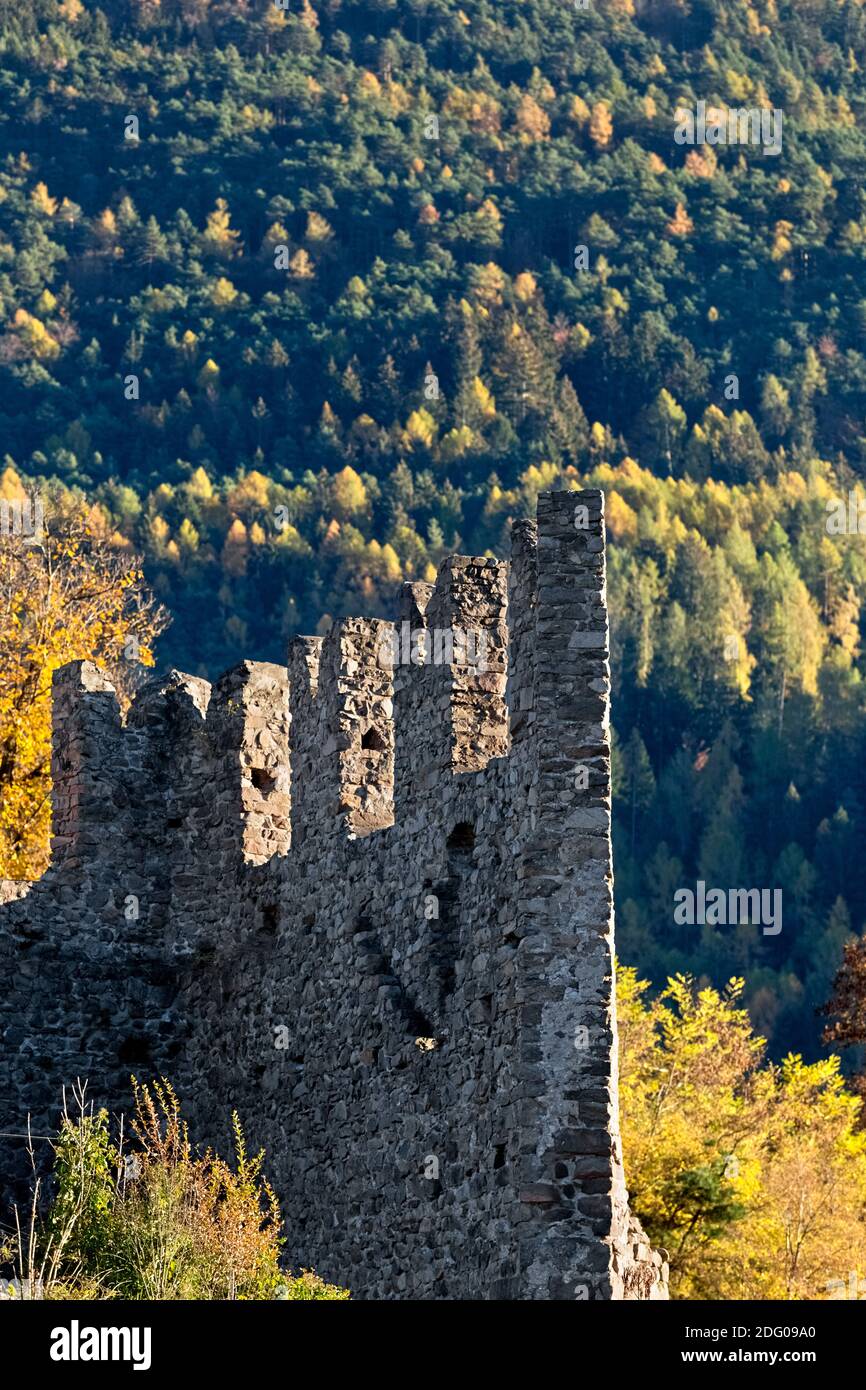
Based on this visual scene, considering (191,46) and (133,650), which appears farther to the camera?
(191,46)

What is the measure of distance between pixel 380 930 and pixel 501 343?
339 feet

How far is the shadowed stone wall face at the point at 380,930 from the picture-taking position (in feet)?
62.4

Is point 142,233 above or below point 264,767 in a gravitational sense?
above

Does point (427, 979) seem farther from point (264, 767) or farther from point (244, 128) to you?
point (244, 128)

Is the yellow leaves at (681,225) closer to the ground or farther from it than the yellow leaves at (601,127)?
closer to the ground

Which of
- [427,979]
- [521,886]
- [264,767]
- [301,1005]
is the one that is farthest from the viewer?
[264,767]

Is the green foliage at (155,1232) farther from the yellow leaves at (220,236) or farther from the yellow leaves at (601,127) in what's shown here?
the yellow leaves at (601,127)

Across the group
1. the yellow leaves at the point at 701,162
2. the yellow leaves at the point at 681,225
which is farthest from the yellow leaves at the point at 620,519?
the yellow leaves at the point at 701,162

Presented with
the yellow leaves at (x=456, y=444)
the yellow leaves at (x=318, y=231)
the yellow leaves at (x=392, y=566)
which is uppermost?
the yellow leaves at (x=318, y=231)

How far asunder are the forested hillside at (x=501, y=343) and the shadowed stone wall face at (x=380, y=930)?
59.0 metres

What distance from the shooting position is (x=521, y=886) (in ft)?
63.5

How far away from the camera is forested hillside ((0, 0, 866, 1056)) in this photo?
336 ft

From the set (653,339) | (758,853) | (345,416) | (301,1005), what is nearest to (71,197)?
(345,416)

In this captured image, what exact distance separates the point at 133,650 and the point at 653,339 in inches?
3718
